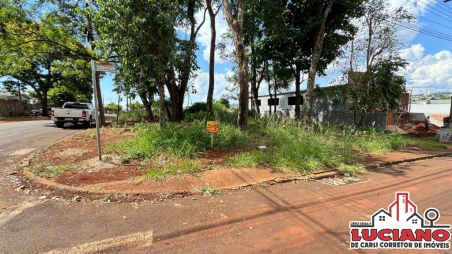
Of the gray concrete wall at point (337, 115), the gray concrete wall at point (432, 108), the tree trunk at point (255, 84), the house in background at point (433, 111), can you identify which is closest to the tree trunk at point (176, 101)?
the tree trunk at point (255, 84)

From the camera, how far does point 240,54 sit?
7973mm

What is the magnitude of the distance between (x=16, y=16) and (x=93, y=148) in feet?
36.1

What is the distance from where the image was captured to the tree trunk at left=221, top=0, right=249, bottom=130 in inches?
309

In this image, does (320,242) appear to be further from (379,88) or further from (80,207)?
(379,88)

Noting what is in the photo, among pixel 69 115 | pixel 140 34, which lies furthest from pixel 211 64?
pixel 69 115

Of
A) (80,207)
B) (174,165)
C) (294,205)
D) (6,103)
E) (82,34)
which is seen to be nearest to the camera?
(80,207)

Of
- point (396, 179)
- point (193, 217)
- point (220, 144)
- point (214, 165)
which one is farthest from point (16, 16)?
point (396, 179)

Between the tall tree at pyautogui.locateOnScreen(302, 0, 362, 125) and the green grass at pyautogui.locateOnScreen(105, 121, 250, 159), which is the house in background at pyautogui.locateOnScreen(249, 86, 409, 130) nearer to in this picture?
the tall tree at pyautogui.locateOnScreen(302, 0, 362, 125)

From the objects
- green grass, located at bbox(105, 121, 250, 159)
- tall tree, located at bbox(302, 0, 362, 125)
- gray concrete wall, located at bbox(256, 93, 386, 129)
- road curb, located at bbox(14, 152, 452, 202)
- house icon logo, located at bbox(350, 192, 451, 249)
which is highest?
tall tree, located at bbox(302, 0, 362, 125)

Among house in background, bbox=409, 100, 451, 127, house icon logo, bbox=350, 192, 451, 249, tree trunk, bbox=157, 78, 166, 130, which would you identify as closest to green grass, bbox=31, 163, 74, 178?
tree trunk, bbox=157, 78, 166, 130

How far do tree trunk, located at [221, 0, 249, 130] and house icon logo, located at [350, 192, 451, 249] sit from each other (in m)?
5.74

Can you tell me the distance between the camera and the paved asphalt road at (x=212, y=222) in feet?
7.85

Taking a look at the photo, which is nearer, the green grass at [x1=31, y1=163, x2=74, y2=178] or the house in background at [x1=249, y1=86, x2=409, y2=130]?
the green grass at [x1=31, y1=163, x2=74, y2=178]

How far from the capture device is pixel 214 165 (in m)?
5.07
